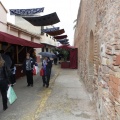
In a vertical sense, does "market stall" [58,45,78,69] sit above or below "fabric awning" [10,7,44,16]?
below

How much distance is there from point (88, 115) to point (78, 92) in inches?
123

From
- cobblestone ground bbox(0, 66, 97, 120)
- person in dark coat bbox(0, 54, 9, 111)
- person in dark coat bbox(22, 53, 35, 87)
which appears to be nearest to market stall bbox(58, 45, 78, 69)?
person in dark coat bbox(22, 53, 35, 87)

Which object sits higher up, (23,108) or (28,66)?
(28,66)

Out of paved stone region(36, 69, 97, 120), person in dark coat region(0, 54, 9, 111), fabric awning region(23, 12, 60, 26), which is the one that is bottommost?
paved stone region(36, 69, 97, 120)

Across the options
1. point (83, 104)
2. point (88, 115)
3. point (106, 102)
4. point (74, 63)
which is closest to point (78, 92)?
point (83, 104)

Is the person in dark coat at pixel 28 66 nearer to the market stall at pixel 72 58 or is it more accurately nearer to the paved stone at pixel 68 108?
the paved stone at pixel 68 108

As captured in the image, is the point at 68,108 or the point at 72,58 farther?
the point at 72,58

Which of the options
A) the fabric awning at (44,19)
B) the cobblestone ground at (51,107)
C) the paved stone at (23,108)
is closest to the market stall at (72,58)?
the fabric awning at (44,19)

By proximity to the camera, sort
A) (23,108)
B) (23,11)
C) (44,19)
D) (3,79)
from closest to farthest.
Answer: (3,79), (23,108), (44,19), (23,11)

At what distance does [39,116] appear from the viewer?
5.61m

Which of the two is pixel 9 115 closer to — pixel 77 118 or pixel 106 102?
pixel 77 118

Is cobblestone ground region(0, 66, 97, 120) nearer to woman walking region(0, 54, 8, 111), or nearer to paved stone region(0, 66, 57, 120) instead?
paved stone region(0, 66, 57, 120)

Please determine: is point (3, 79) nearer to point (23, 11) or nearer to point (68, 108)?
point (68, 108)

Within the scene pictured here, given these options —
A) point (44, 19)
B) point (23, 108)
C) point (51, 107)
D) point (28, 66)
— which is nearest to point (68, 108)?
point (51, 107)
